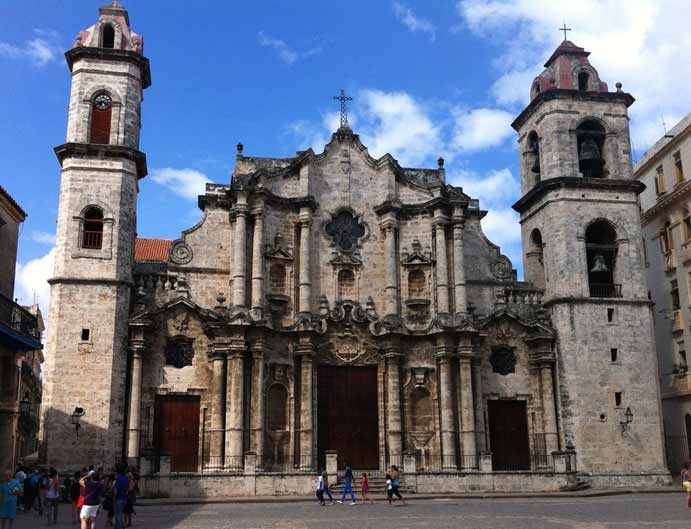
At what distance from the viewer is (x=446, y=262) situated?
30.0 m

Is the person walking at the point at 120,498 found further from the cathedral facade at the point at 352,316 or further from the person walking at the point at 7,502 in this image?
Answer: the cathedral facade at the point at 352,316

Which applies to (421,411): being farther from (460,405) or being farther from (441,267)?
(441,267)

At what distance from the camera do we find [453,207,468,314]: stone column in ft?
96.5

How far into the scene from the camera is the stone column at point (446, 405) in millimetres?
27625

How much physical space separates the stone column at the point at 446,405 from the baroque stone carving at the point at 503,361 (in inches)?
84.1

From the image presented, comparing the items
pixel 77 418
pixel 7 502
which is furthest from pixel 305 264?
pixel 7 502

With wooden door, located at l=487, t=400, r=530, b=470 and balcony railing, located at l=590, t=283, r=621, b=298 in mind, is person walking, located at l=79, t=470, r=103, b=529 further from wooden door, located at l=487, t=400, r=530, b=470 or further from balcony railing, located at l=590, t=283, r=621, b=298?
balcony railing, located at l=590, t=283, r=621, b=298

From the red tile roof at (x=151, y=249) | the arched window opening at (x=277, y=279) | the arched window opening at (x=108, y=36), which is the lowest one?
the arched window opening at (x=277, y=279)

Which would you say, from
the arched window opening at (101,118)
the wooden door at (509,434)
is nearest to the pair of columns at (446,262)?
the wooden door at (509,434)

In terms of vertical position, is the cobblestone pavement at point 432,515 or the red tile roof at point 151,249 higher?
the red tile roof at point 151,249

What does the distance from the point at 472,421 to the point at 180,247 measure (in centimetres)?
1235

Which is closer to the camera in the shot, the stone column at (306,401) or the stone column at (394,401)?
the stone column at (306,401)

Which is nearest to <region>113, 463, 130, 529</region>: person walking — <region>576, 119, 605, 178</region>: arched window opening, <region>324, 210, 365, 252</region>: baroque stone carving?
<region>324, 210, 365, 252</region>: baroque stone carving

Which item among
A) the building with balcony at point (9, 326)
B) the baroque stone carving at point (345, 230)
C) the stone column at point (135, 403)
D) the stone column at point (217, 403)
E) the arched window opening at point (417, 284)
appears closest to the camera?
the building with balcony at point (9, 326)
